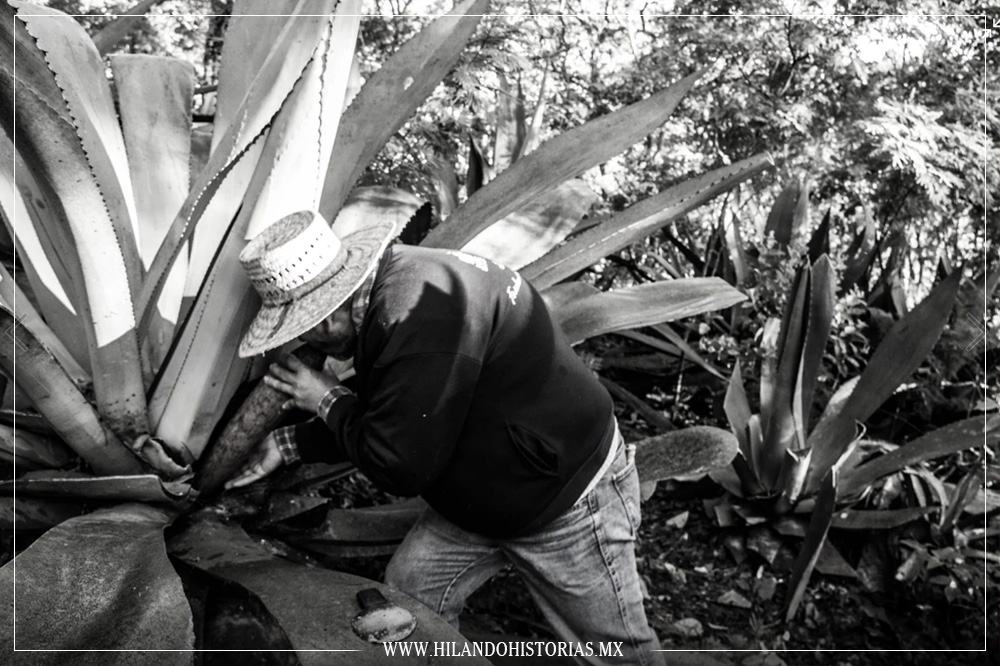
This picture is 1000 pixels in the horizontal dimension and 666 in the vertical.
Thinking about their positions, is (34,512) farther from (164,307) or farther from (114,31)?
(114,31)

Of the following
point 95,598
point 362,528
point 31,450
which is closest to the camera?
point 95,598

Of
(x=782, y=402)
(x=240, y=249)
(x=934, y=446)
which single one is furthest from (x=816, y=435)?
(x=240, y=249)

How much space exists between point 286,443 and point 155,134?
0.78 m

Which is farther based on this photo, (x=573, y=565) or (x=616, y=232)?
(x=616, y=232)

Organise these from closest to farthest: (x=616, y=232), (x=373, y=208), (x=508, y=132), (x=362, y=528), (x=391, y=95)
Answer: (x=391, y=95), (x=362, y=528), (x=616, y=232), (x=373, y=208), (x=508, y=132)

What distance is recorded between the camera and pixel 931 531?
2789 millimetres

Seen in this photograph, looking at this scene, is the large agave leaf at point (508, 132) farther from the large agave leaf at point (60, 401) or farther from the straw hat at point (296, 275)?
the large agave leaf at point (60, 401)

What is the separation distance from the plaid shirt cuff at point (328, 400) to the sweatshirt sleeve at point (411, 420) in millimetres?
76

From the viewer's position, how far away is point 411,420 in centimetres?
160

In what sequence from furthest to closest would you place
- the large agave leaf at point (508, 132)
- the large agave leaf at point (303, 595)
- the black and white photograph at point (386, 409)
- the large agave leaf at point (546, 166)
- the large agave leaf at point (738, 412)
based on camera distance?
the large agave leaf at point (508, 132) → the large agave leaf at point (738, 412) → the large agave leaf at point (546, 166) → the black and white photograph at point (386, 409) → the large agave leaf at point (303, 595)

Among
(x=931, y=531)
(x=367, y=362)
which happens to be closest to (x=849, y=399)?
(x=931, y=531)

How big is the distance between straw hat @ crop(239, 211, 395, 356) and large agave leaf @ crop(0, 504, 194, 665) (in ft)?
1.38

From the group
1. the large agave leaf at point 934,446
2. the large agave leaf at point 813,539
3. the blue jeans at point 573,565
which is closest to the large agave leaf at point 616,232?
the blue jeans at point 573,565

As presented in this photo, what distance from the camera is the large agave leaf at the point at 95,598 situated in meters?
1.27
